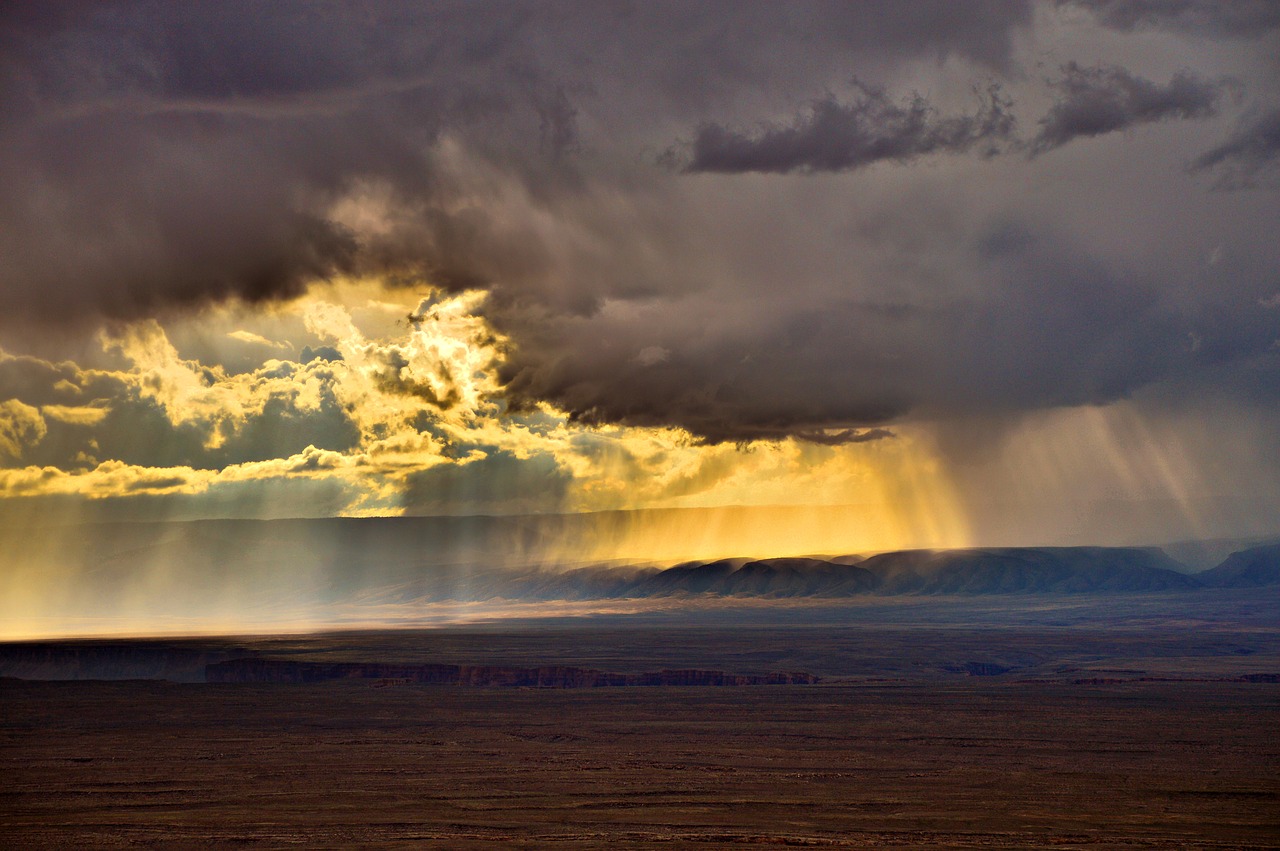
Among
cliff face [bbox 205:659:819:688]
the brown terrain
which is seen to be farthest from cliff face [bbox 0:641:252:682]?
the brown terrain

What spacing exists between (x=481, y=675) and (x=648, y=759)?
6586 cm

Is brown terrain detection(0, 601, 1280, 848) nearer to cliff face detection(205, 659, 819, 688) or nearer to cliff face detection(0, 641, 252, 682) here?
cliff face detection(205, 659, 819, 688)

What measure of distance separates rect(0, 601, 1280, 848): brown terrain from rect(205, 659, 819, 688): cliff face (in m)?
0.55

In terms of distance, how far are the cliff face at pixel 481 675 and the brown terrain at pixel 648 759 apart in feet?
1.79

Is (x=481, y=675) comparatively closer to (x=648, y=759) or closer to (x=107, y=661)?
(x=107, y=661)

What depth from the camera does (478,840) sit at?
56375 mm

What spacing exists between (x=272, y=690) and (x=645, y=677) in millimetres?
37633

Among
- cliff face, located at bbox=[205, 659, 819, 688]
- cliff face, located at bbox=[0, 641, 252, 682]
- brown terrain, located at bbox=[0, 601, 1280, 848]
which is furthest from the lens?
cliff face, located at bbox=[0, 641, 252, 682]

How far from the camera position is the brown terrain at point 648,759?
5900cm

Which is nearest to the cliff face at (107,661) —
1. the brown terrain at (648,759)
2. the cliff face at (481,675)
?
the cliff face at (481,675)

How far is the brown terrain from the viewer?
59.0m

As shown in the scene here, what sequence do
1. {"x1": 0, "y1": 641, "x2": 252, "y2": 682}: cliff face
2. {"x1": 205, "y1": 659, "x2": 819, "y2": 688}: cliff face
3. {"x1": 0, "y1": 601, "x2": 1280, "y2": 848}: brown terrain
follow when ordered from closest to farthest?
{"x1": 0, "y1": 601, "x2": 1280, "y2": 848}: brown terrain → {"x1": 205, "y1": 659, "x2": 819, "y2": 688}: cliff face → {"x1": 0, "y1": 641, "x2": 252, "y2": 682}: cliff face

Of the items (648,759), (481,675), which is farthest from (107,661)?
(648,759)

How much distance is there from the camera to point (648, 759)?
77.4 metres
